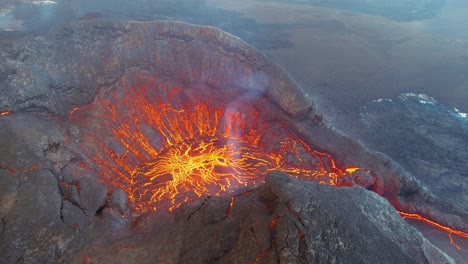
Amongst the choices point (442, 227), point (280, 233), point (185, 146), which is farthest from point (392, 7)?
point (280, 233)

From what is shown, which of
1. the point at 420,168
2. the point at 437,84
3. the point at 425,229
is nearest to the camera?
the point at 425,229

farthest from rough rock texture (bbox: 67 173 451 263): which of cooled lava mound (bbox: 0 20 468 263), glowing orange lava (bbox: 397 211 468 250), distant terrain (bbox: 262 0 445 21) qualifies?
distant terrain (bbox: 262 0 445 21)

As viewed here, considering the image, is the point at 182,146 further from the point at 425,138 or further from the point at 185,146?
the point at 425,138

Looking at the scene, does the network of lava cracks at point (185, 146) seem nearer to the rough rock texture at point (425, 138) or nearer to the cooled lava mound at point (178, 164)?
the cooled lava mound at point (178, 164)

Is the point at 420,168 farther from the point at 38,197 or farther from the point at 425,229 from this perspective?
the point at 38,197

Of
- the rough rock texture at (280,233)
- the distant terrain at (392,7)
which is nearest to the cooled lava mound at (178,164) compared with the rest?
the rough rock texture at (280,233)

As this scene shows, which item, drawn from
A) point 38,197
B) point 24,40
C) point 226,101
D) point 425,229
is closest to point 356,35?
point 226,101

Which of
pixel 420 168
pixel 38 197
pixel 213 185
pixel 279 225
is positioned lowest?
pixel 420 168
